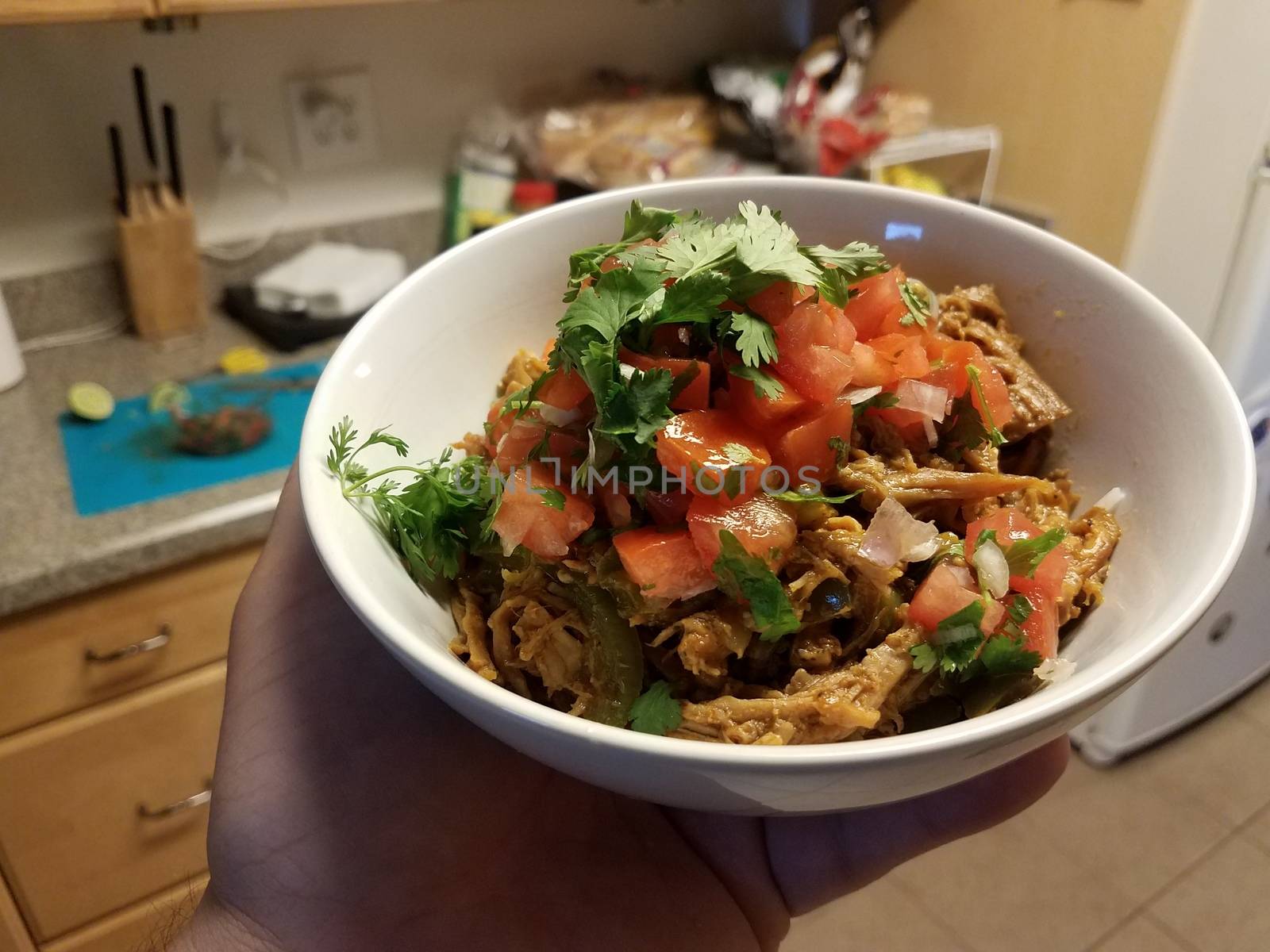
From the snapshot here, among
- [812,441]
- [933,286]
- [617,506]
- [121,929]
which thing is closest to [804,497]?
[812,441]

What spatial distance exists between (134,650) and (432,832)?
41.4 inches

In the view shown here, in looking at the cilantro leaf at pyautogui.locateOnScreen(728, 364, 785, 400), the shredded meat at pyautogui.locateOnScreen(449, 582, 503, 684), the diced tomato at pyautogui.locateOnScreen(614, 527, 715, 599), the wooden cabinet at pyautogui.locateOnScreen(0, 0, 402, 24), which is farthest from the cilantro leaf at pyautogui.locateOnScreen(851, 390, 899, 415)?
the wooden cabinet at pyautogui.locateOnScreen(0, 0, 402, 24)

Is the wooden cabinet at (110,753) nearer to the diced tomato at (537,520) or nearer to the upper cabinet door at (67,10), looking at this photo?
the upper cabinet door at (67,10)

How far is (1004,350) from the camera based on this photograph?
103cm

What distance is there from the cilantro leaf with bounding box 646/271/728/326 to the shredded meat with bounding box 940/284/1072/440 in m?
0.32

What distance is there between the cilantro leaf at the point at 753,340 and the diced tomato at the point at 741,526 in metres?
0.11

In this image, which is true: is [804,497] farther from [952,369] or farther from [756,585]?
[952,369]

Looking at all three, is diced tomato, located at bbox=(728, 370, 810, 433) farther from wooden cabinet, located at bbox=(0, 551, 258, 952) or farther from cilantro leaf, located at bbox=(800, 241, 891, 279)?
wooden cabinet, located at bbox=(0, 551, 258, 952)

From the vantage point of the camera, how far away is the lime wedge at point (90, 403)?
1.99 m

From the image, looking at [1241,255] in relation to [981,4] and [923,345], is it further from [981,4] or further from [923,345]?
[923,345]

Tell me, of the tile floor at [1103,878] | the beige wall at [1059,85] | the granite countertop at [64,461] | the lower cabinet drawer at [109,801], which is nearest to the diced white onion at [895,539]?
the granite countertop at [64,461]

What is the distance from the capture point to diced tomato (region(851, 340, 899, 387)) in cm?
87

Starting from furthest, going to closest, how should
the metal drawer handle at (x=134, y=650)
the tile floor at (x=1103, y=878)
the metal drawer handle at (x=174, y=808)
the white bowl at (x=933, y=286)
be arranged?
1. the tile floor at (x=1103, y=878)
2. the metal drawer handle at (x=174, y=808)
3. the metal drawer handle at (x=134, y=650)
4. the white bowl at (x=933, y=286)

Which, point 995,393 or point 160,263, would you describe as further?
point 160,263
